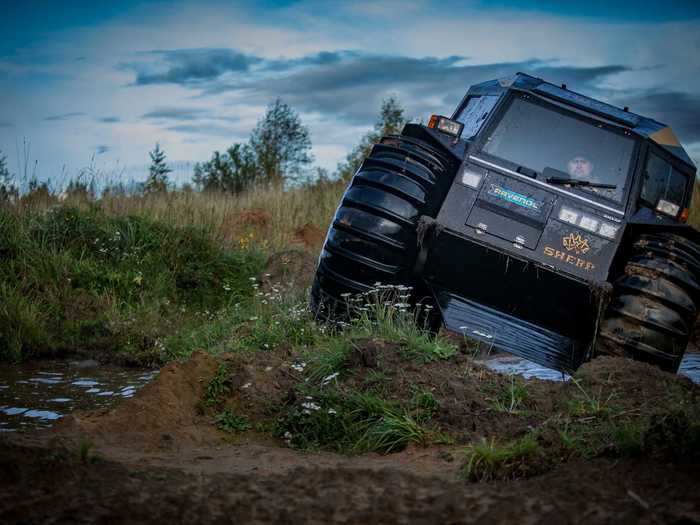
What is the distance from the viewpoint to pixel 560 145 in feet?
24.2

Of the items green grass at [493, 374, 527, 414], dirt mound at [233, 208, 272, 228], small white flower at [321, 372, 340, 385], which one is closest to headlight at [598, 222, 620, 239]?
green grass at [493, 374, 527, 414]

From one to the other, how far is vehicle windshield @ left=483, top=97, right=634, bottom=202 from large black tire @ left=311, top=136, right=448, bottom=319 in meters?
→ 0.71

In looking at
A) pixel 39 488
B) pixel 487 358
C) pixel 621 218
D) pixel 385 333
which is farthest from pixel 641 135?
pixel 39 488

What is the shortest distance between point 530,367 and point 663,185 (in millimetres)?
2061

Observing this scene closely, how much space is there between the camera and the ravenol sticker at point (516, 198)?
689 centimetres

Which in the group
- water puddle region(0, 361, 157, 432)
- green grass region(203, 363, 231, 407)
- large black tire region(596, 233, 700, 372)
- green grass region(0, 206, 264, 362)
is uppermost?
large black tire region(596, 233, 700, 372)

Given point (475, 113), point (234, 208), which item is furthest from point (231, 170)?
point (475, 113)

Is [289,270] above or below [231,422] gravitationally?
above

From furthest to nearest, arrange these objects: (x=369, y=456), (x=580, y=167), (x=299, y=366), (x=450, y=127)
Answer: (x=580, y=167) → (x=450, y=127) → (x=299, y=366) → (x=369, y=456)

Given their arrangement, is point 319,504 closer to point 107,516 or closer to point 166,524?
point 166,524

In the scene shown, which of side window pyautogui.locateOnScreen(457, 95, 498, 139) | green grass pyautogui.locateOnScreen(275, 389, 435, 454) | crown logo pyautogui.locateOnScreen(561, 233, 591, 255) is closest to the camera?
green grass pyautogui.locateOnScreen(275, 389, 435, 454)

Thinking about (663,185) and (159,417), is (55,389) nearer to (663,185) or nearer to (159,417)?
(159,417)

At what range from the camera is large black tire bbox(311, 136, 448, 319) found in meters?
6.68

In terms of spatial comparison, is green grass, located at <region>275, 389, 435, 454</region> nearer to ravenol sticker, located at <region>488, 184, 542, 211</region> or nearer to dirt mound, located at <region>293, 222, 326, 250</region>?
ravenol sticker, located at <region>488, 184, 542, 211</region>
